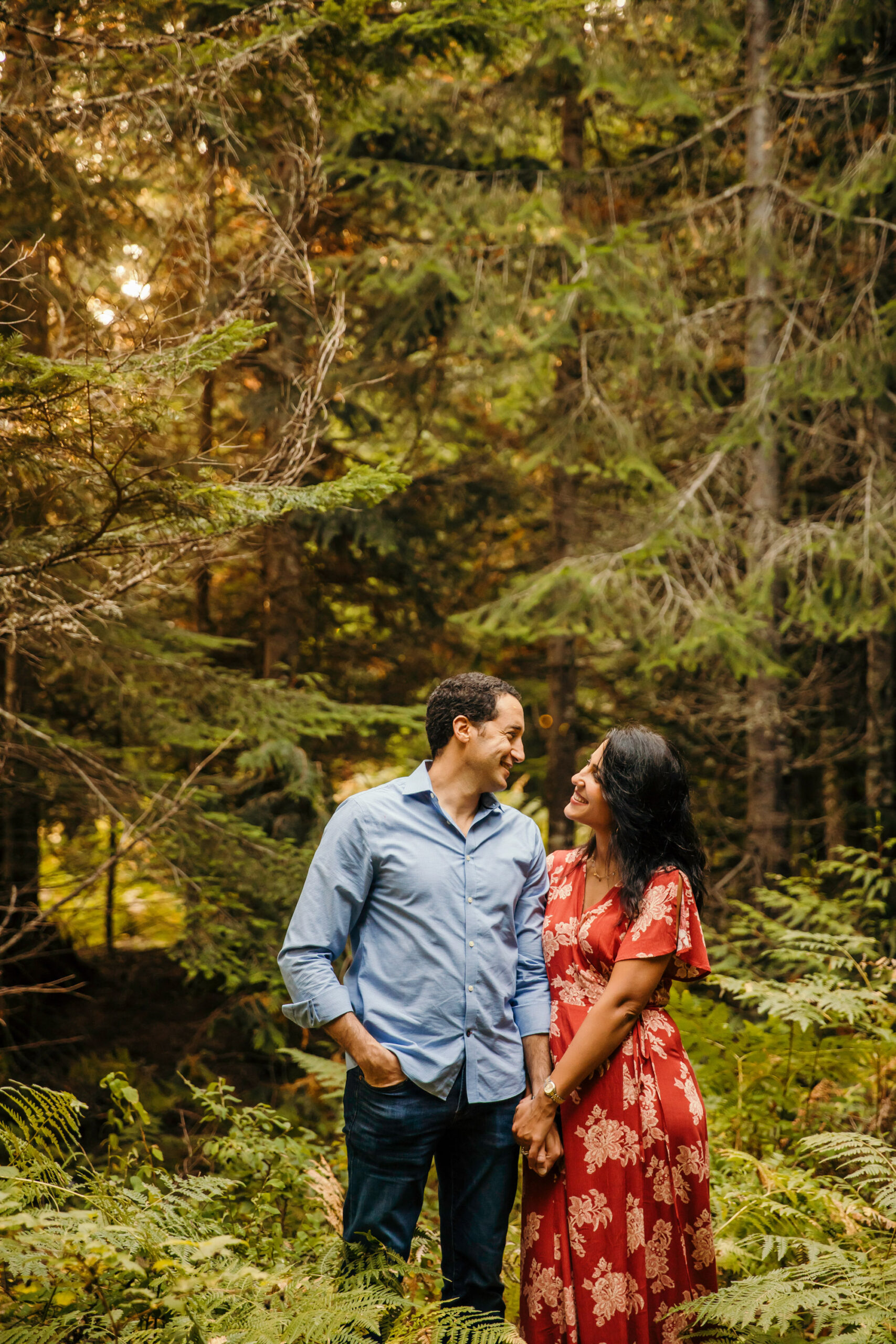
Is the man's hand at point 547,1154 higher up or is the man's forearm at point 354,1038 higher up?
the man's forearm at point 354,1038

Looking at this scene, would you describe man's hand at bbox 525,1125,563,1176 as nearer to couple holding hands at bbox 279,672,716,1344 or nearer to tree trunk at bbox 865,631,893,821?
couple holding hands at bbox 279,672,716,1344

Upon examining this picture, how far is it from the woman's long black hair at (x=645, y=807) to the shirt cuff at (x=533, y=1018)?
419mm

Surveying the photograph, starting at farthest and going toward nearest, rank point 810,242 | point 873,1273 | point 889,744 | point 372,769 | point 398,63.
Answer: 1. point 372,769
2. point 889,744
3. point 810,242
4. point 398,63
5. point 873,1273

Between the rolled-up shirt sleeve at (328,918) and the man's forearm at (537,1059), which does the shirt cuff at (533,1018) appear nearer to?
the man's forearm at (537,1059)

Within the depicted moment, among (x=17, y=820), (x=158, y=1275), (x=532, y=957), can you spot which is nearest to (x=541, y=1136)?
(x=532, y=957)

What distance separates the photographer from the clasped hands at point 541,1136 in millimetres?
2553

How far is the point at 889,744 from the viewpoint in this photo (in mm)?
8656

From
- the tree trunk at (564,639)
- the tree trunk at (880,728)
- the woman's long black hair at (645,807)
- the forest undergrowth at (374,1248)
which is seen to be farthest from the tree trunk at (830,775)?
the woman's long black hair at (645,807)

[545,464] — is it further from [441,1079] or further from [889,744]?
[441,1079]

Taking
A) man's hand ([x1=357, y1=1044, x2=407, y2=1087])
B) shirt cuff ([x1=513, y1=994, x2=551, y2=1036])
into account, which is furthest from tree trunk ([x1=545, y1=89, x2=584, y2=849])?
man's hand ([x1=357, y1=1044, x2=407, y2=1087])

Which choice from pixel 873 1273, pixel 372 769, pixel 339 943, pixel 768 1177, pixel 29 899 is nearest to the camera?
pixel 873 1273

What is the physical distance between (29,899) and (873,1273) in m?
6.76

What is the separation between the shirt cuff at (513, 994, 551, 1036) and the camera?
2.72 m

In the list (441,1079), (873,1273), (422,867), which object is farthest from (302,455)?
(873,1273)
